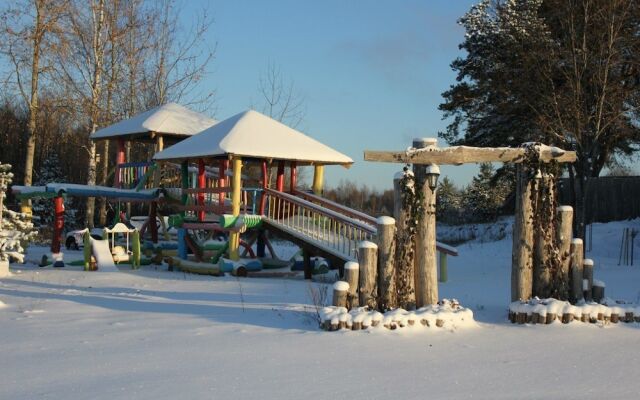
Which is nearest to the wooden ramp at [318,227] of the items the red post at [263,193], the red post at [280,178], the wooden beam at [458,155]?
the red post at [263,193]

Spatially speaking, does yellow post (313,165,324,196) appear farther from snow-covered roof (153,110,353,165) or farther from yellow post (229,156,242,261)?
yellow post (229,156,242,261)

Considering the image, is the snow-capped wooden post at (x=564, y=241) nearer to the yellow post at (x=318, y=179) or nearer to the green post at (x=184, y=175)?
the yellow post at (x=318, y=179)

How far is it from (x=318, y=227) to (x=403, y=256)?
6.84m

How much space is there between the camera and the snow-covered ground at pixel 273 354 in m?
5.24

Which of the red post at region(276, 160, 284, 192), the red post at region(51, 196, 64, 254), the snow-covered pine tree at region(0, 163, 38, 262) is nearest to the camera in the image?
the snow-covered pine tree at region(0, 163, 38, 262)

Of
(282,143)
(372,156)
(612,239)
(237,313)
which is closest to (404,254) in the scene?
(372,156)

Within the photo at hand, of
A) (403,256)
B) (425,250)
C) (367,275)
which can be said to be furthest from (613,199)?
(367,275)

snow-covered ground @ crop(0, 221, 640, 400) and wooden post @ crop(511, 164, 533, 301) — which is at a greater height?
wooden post @ crop(511, 164, 533, 301)

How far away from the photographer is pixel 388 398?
4.99 m

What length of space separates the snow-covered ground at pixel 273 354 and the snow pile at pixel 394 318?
14 centimetres

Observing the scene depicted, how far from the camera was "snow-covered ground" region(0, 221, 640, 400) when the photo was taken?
206 inches

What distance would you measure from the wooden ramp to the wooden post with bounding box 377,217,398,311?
4.99m

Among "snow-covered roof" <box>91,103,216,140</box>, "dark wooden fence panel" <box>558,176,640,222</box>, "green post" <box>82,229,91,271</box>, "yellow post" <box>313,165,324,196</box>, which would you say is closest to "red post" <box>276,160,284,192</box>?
"yellow post" <box>313,165,324,196</box>

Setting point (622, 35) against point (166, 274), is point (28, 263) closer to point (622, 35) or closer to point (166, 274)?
point (166, 274)
